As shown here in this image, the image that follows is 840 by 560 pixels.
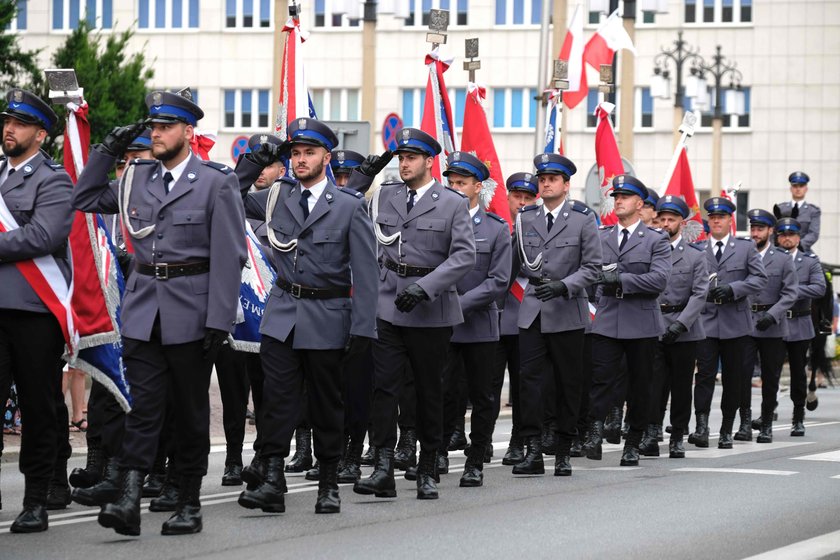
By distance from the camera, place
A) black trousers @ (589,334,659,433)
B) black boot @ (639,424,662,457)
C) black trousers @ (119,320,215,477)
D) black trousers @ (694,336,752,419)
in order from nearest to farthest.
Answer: black trousers @ (119,320,215,477) < black trousers @ (589,334,659,433) < black boot @ (639,424,662,457) < black trousers @ (694,336,752,419)

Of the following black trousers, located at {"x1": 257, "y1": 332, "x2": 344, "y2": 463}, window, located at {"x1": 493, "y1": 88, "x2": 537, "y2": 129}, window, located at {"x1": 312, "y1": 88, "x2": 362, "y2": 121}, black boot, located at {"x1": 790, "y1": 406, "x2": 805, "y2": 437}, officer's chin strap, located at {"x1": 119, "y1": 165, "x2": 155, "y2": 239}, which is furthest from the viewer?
window, located at {"x1": 312, "y1": 88, "x2": 362, "y2": 121}

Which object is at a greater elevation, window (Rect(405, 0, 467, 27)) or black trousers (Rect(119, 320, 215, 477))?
window (Rect(405, 0, 467, 27))

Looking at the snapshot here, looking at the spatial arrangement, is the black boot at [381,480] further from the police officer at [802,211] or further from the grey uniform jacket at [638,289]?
the police officer at [802,211]

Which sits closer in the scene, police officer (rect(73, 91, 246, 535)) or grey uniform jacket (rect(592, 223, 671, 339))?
police officer (rect(73, 91, 246, 535))

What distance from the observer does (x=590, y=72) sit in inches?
933

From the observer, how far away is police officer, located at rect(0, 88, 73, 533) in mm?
8992

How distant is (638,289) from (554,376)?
1308 mm

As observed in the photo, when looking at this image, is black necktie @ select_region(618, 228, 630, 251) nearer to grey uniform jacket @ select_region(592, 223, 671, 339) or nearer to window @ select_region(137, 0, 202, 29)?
grey uniform jacket @ select_region(592, 223, 671, 339)

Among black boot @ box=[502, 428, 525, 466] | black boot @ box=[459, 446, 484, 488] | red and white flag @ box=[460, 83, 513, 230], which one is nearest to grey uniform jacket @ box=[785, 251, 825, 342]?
red and white flag @ box=[460, 83, 513, 230]

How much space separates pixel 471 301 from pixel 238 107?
4918 centimetres

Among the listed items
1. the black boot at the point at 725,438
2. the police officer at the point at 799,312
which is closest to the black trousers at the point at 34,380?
the black boot at the point at 725,438

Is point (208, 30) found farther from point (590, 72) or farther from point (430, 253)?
point (430, 253)

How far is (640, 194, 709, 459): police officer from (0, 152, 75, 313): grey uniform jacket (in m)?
6.29

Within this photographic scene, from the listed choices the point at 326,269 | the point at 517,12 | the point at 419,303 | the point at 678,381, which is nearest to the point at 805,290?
the point at 678,381
